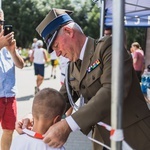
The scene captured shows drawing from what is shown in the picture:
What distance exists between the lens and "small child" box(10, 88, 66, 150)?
1756 millimetres

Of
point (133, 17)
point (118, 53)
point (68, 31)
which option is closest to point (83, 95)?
point (68, 31)

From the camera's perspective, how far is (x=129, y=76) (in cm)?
167

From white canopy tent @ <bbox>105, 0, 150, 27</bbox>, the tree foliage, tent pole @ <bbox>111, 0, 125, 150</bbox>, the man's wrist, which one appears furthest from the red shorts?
the tree foliage

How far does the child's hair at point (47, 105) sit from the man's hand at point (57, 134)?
0.71 ft

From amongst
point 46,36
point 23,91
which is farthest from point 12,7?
point 46,36

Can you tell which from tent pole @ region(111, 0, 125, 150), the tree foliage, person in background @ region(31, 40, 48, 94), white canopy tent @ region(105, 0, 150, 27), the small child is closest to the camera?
tent pole @ region(111, 0, 125, 150)

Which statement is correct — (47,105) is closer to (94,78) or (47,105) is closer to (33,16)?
(94,78)

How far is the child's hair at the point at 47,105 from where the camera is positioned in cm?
176

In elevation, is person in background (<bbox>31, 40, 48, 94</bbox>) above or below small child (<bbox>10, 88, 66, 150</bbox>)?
below

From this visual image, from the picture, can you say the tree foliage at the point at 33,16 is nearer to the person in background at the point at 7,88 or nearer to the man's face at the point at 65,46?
the person in background at the point at 7,88

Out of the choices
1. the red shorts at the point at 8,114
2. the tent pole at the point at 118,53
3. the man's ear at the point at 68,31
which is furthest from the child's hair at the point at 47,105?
the red shorts at the point at 8,114

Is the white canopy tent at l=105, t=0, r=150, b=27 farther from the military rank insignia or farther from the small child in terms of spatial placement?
the small child

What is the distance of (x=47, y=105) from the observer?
1.76 m

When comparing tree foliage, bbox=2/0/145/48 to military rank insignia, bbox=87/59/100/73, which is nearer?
military rank insignia, bbox=87/59/100/73
